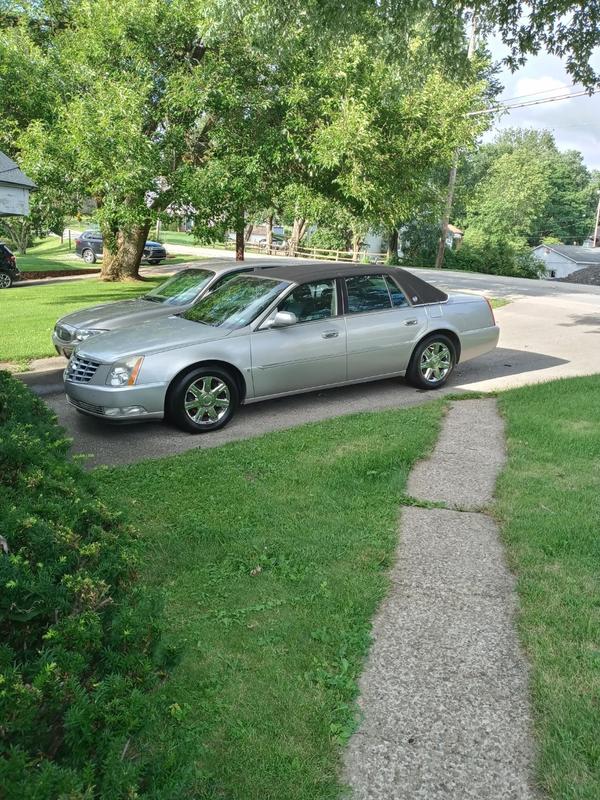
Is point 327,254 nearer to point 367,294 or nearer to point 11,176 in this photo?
point 367,294

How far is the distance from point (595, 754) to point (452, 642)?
0.83 m

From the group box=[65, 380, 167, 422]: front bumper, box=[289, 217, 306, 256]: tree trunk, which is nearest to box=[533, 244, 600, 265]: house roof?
box=[289, 217, 306, 256]: tree trunk

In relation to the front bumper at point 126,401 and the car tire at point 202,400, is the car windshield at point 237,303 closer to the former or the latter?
the car tire at point 202,400

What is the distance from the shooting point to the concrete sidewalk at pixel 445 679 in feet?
7.61

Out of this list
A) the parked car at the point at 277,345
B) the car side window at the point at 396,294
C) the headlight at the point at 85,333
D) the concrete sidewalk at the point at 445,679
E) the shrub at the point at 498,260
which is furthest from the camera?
the shrub at the point at 498,260

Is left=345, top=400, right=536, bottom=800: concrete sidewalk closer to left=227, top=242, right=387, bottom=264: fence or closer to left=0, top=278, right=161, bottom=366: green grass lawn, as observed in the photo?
left=0, top=278, right=161, bottom=366: green grass lawn

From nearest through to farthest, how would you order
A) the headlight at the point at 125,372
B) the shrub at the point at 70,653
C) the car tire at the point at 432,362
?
1. the shrub at the point at 70,653
2. the headlight at the point at 125,372
3. the car tire at the point at 432,362

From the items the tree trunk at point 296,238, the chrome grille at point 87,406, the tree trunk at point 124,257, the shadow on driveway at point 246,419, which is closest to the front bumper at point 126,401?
the chrome grille at point 87,406

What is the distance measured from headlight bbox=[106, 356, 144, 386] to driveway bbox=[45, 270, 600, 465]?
0.60m

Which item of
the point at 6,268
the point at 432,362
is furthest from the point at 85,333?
the point at 6,268

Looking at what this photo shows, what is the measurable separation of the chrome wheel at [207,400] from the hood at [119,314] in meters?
2.40

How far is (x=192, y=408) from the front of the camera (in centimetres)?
666

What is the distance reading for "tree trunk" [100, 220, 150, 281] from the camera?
69.6 ft

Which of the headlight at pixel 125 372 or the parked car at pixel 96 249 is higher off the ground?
the parked car at pixel 96 249
